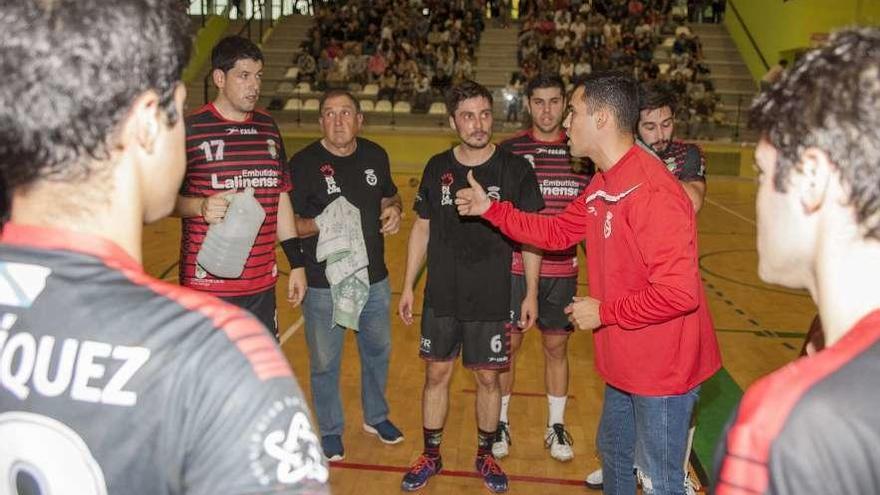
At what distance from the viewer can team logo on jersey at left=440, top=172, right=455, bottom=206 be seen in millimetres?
4031

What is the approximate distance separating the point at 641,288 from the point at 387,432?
2.25 m

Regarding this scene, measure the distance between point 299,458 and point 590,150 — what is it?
2267 mm

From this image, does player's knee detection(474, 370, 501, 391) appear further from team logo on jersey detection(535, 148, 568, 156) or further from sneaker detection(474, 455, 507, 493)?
team logo on jersey detection(535, 148, 568, 156)

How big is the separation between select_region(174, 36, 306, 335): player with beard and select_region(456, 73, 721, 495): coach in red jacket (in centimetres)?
163

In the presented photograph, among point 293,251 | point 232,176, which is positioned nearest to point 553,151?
point 293,251

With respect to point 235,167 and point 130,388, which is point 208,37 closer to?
point 235,167

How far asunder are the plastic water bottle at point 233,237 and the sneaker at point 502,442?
5.94 ft

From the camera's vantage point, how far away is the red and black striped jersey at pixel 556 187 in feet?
15.4

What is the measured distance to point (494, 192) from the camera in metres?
3.99

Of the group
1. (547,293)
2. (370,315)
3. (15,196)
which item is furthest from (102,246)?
(547,293)

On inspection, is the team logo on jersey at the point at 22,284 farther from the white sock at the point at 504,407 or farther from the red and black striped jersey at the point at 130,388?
the white sock at the point at 504,407

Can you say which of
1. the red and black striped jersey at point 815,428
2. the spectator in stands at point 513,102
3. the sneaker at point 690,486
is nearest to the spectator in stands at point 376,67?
the spectator in stands at point 513,102

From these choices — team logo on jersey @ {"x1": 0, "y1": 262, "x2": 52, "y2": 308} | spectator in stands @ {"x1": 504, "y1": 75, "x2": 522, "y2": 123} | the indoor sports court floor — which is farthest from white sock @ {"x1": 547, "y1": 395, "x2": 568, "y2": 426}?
spectator in stands @ {"x1": 504, "y1": 75, "x2": 522, "y2": 123}

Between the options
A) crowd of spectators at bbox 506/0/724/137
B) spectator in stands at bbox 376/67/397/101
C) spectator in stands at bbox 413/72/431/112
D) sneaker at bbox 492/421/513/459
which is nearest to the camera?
sneaker at bbox 492/421/513/459
